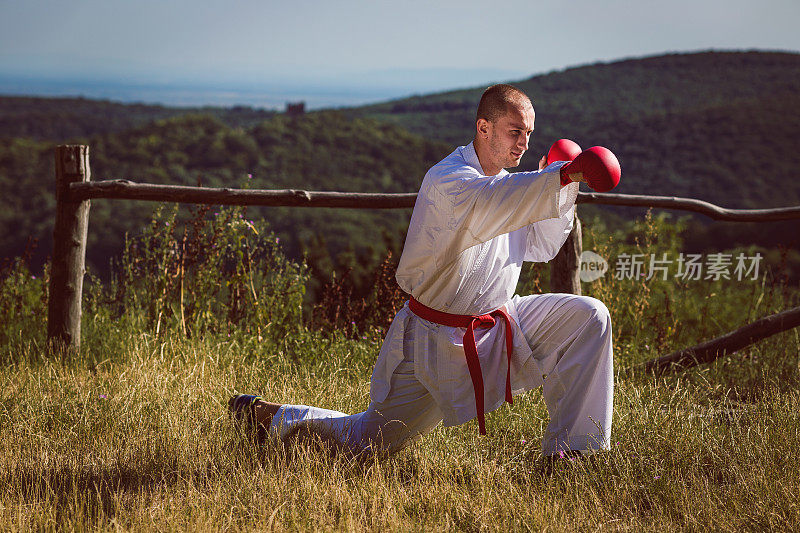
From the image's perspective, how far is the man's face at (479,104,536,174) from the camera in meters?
2.58

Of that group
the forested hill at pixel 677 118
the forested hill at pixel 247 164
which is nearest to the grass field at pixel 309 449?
the forested hill at pixel 677 118

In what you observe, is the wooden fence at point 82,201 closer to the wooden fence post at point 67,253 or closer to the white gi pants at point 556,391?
the wooden fence post at point 67,253

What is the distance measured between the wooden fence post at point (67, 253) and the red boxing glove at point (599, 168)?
3213mm

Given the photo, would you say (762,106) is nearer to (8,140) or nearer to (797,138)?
(797,138)

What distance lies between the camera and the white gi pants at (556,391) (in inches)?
107

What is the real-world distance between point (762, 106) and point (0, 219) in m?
53.0

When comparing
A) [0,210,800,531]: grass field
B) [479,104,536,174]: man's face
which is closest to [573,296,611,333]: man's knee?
[0,210,800,531]: grass field

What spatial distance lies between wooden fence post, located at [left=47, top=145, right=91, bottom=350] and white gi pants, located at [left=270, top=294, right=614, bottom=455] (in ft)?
6.93

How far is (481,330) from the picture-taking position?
2.76 metres

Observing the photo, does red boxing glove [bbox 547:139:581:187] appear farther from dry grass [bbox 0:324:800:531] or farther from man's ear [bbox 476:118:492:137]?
dry grass [bbox 0:324:800:531]

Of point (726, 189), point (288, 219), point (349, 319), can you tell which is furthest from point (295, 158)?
point (349, 319)

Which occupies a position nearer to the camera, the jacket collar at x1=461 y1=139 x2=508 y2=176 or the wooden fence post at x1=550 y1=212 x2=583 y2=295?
the jacket collar at x1=461 y1=139 x2=508 y2=176

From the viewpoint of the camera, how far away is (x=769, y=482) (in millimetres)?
2574

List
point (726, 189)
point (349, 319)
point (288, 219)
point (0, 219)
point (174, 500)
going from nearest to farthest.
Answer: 1. point (174, 500)
2. point (349, 319)
3. point (726, 189)
4. point (288, 219)
5. point (0, 219)
